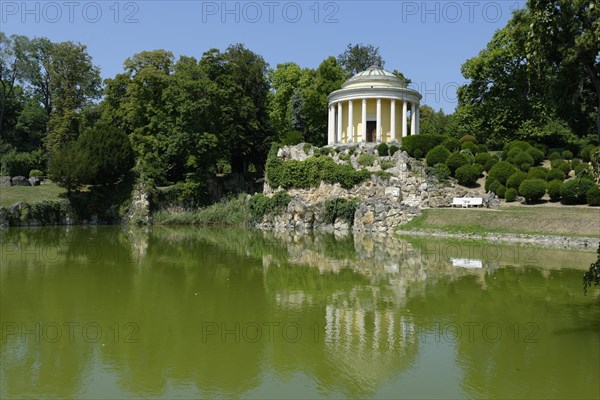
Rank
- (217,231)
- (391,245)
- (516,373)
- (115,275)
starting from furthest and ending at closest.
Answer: (217,231) < (391,245) < (115,275) < (516,373)

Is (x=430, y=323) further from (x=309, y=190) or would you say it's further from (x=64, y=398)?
(x=309, y=190)

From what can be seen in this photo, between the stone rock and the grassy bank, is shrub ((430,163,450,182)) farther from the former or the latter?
the stone rock

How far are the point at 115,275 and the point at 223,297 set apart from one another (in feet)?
15.8

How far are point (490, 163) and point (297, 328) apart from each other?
28.9 metres

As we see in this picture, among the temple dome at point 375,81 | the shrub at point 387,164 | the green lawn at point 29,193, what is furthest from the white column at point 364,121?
the green lawn at point 29,193

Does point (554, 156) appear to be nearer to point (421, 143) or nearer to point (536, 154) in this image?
point (536, 154)

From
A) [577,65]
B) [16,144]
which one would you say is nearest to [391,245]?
[577,65]

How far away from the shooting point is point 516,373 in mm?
7500

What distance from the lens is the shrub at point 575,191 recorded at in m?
27.8

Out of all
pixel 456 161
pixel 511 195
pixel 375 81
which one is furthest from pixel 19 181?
→ pixel 511 195

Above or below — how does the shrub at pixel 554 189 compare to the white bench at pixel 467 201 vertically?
above

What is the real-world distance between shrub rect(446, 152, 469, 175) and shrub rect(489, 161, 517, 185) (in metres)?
2.37

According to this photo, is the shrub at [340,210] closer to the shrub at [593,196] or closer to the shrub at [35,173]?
the shrub at [593,196]

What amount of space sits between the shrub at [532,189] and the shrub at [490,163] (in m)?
4.77
